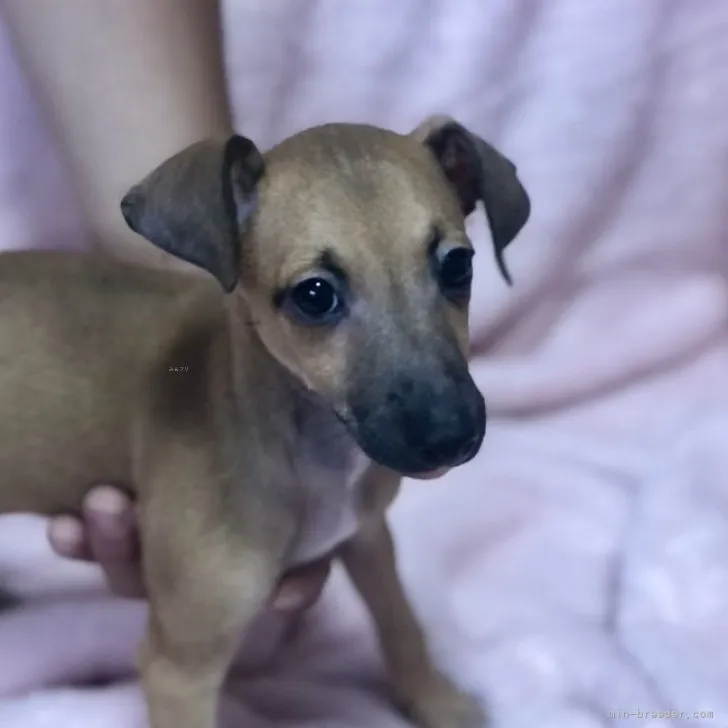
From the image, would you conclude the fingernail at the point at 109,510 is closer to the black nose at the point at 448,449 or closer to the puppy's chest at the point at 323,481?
the puppy's chest at the point at 323,481

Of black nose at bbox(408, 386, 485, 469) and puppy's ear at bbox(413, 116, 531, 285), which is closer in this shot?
black nose at bbox(408, 386, 485, 469)

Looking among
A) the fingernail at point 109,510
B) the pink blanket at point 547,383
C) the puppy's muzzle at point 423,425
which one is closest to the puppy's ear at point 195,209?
the puppy's muzzle at point 423,425

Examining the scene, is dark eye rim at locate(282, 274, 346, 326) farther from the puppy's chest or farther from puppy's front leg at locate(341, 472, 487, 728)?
puppy's front leg at locate(341, 472, 487, 728)

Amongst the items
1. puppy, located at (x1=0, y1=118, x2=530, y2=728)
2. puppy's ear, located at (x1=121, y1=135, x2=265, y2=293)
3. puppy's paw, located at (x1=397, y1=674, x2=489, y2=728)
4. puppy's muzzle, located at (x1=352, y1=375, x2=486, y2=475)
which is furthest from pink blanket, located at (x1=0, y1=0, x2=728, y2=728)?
puppy's ear, located at (x1=121, y1=135, x2=265, y2=293)

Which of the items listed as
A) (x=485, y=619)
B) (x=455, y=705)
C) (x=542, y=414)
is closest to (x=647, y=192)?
(x=542, y=414)

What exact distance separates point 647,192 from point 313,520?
3.13 feet

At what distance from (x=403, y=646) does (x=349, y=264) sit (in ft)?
2.03

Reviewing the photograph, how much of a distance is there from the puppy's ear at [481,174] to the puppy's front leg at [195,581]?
1.27 ft

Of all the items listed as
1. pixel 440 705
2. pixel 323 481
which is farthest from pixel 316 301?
pixel 440 705

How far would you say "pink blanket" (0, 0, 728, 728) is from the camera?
139 cm

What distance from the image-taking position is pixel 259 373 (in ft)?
3.57

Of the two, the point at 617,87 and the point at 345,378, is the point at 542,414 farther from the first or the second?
the point at 345,378

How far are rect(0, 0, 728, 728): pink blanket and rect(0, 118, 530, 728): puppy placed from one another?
0.15m

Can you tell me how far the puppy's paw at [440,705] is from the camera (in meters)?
1.36
